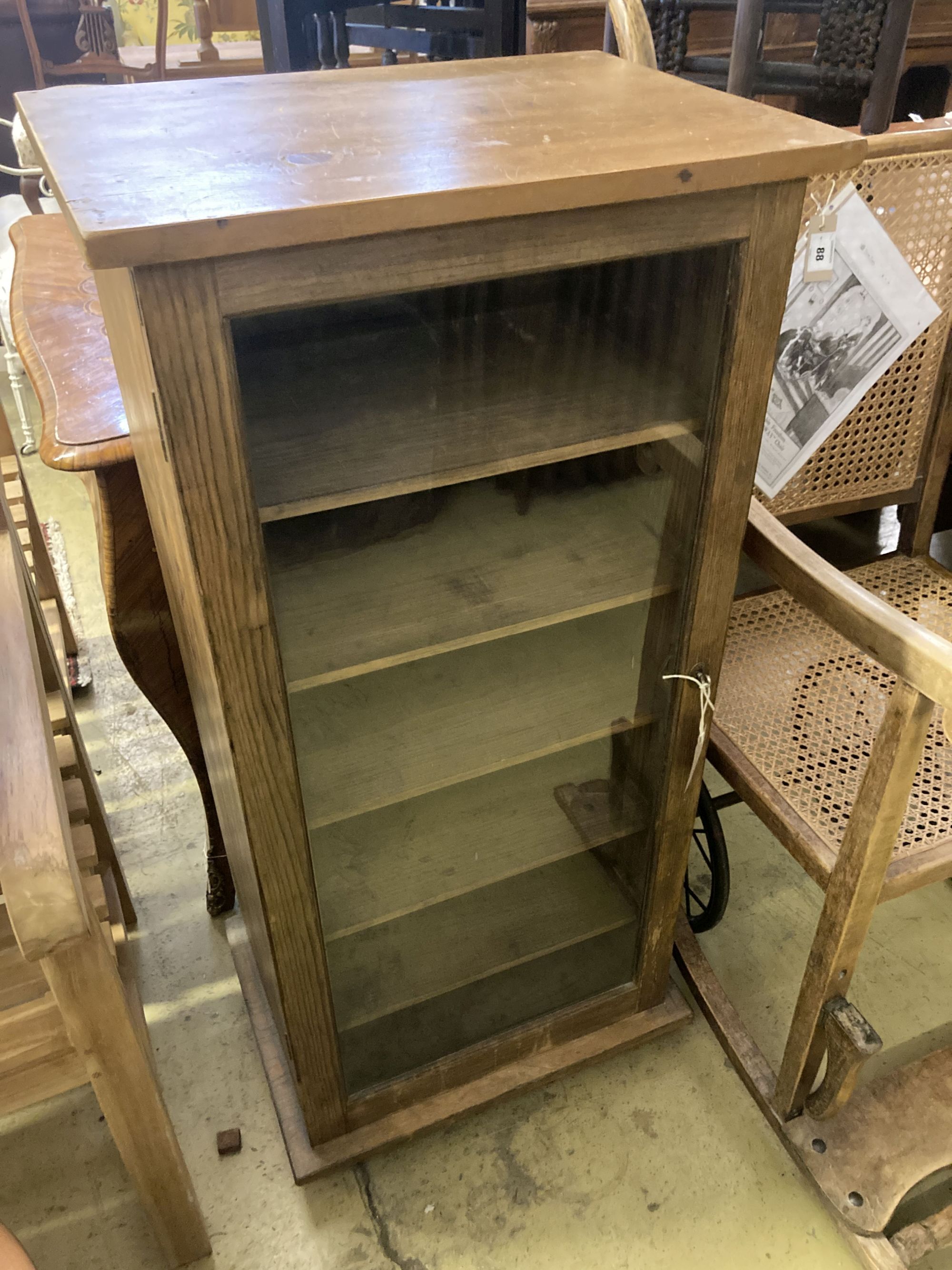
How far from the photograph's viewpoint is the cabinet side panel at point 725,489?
28.8 inches

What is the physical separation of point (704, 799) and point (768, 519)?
1.61 feet

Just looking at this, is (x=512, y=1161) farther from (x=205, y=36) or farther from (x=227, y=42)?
(x=227, y=42)

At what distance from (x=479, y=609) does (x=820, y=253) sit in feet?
2.11

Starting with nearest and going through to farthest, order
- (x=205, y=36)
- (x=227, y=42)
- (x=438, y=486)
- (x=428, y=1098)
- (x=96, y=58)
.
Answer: (x=438, y=486), (x=428, y=1098), (x=96, y=58), (x=205, y=36), (x=227, y=42)

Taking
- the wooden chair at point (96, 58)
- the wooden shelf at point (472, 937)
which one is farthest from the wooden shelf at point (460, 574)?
the wooden chair at point (96, 58)

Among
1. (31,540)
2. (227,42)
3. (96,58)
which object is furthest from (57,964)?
(227,42)

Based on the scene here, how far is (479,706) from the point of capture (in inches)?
40.2

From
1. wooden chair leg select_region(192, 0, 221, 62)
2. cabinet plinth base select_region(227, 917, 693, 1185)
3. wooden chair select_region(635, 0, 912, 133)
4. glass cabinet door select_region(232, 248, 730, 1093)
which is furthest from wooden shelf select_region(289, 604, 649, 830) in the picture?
wooden chair leg select_region(192, 0, 221, 62)

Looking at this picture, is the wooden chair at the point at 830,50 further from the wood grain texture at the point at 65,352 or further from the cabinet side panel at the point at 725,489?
the wood grain texture at the point at 65,352

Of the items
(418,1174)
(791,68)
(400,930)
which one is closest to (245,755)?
(400,930)

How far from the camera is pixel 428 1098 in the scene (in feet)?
4.00

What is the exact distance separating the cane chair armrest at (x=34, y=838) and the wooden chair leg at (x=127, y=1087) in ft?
0.19

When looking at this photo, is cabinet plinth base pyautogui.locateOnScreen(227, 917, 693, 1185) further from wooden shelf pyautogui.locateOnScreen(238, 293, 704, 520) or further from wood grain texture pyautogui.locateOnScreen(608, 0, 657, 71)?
wood grain texture pyautogui.locateOnScreen(608, 0, 657, 71)

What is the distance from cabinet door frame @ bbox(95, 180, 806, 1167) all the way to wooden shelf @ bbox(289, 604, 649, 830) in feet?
0.21
